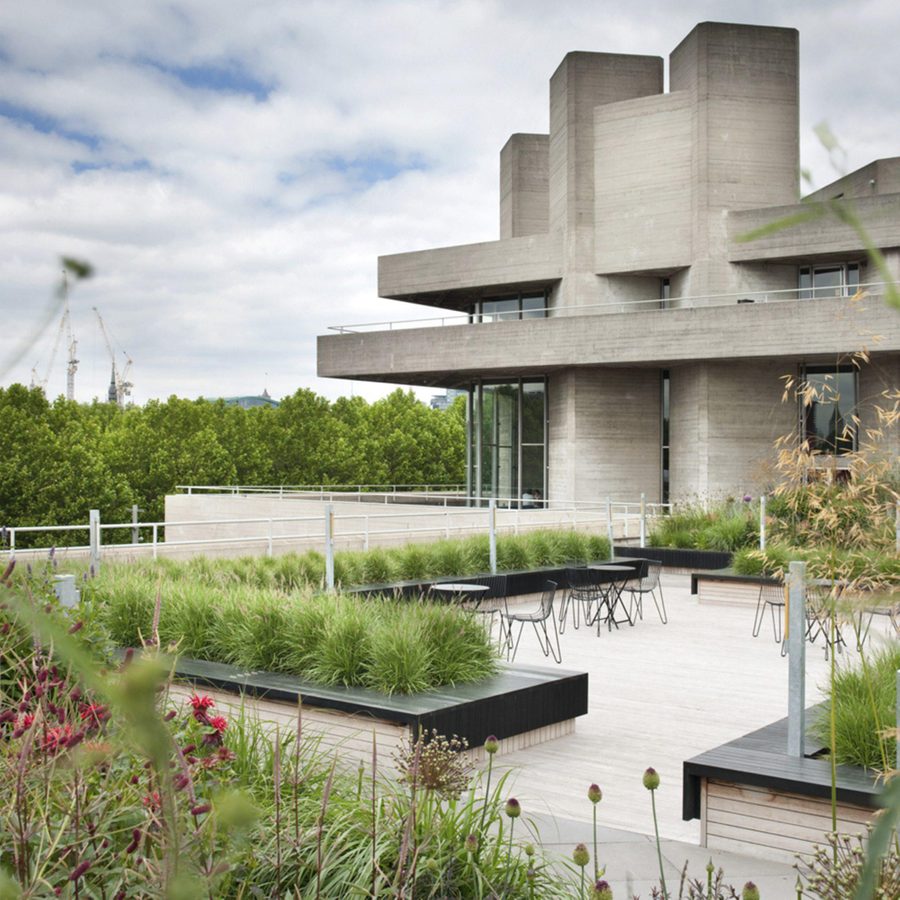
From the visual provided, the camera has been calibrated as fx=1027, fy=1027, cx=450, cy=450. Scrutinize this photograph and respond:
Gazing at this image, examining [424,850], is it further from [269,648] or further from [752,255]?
[752,255]

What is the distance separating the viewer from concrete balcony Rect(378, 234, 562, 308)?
3331cm

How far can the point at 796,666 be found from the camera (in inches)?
223

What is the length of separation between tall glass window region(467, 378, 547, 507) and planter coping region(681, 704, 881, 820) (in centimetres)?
2830

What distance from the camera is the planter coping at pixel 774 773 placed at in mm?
5105

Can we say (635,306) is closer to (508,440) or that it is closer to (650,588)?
(508,440)

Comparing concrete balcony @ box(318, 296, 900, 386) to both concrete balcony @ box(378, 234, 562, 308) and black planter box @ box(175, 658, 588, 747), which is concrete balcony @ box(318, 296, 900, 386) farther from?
black planter box @ box(175, 658, 588, 747)

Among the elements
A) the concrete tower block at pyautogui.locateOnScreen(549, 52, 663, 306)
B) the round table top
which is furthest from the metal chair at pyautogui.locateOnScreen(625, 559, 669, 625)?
the concrete tower block at pyautogui.locateOnScreen(549, 52, 663, 306)

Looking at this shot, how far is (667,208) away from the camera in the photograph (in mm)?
31156

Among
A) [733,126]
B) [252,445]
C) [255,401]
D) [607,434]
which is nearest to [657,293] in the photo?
[607,434]

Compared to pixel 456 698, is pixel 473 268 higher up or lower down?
higher up

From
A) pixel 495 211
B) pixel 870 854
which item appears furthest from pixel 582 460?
pixel 870 854

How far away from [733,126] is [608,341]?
7308 millimetres

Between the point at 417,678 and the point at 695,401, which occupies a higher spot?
the point at 695,401

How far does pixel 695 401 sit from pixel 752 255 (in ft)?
15.0
